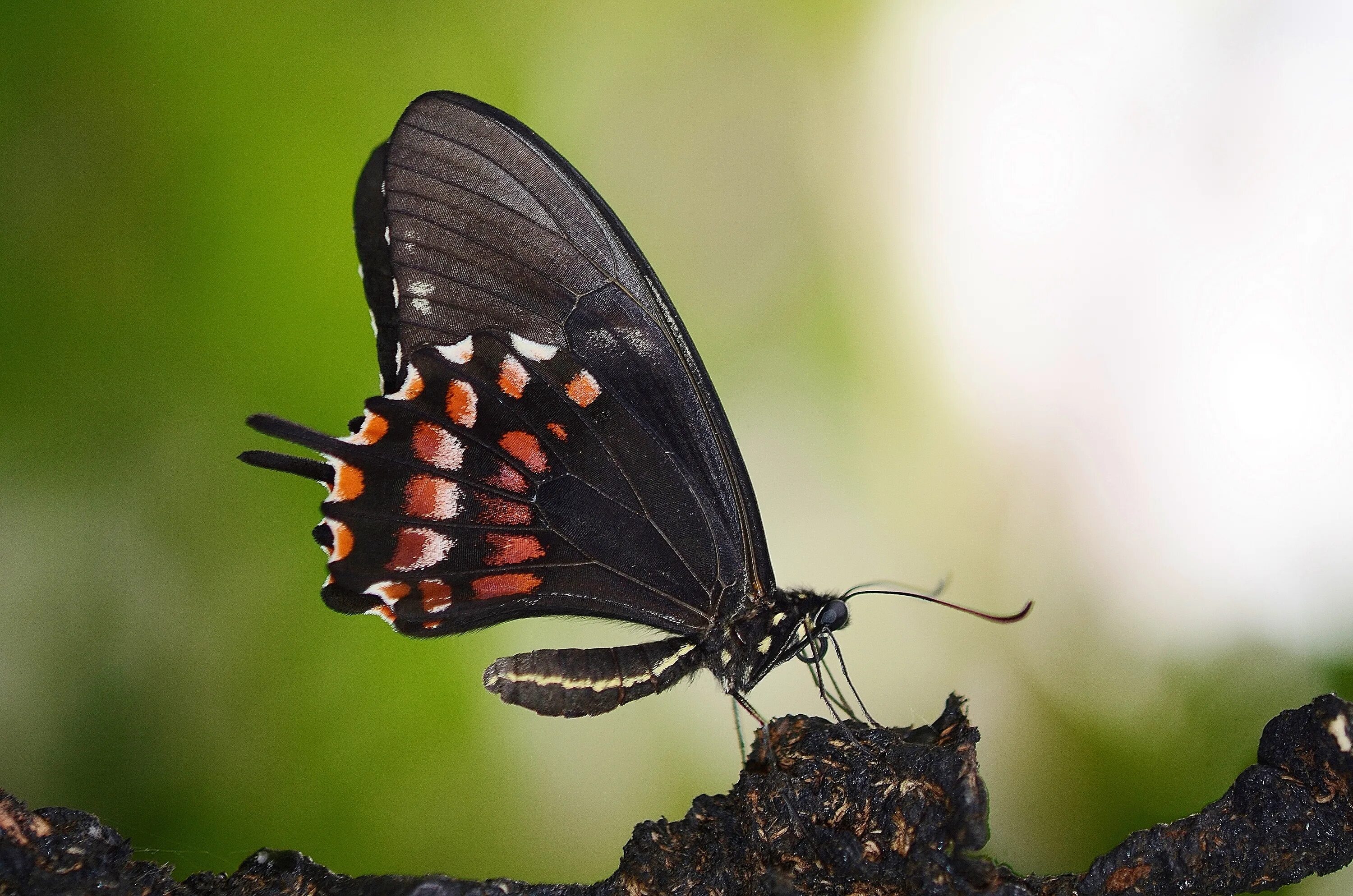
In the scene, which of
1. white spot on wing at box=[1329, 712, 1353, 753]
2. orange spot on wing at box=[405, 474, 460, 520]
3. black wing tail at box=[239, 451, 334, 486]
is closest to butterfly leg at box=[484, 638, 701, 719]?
orange spot on wing at box=[405, 474, 460, 520]

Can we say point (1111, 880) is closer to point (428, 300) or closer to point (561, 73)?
point (428, 300)

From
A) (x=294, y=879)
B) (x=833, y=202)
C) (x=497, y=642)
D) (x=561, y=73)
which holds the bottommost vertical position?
(x=294, y=879)

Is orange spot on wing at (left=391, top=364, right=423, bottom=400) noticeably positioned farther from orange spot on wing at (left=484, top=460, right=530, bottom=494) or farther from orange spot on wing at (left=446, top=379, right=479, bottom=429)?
orange spot on wing at (left=484, top=460, right=530, bottom=494)

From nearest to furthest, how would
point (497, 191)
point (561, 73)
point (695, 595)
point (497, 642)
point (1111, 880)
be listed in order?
point (1111, 880), point (497, 191), point (695, 595), point (497, 642), point (561, 73)

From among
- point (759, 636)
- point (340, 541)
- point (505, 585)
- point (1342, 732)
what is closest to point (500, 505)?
point (505, 585)

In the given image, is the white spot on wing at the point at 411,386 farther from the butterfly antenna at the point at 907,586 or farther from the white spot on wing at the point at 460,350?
the butterfly antenna at the point at 907,586

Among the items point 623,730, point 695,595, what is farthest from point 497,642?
point 695,595
